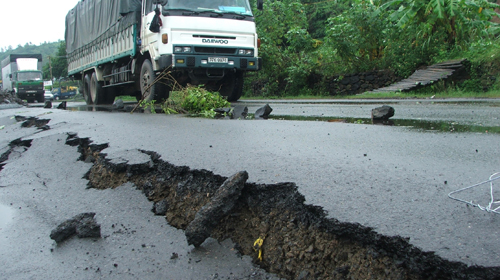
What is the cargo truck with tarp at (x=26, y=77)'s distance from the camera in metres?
34.5

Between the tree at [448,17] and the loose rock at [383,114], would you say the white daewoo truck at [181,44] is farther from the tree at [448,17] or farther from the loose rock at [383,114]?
the tree at [448,17]

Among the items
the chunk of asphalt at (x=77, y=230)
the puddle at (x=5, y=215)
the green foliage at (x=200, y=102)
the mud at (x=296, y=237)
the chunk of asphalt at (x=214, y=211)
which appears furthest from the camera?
the green foliage at (x=200, y=102)

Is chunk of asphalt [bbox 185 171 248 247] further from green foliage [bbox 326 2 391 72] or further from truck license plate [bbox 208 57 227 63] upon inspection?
green foliage [bbox 326 2 391 72]

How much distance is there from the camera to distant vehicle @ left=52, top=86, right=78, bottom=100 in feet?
179

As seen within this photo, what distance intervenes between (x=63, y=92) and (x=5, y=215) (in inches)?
2275

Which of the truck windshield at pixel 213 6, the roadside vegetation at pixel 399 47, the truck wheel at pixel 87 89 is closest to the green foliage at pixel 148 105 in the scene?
the truck windshield at pixel 213 6

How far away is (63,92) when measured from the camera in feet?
183

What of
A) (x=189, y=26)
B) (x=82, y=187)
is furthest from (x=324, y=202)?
(x=189, y=26)

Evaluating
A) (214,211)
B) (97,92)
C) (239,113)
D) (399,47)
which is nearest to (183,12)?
(239,113)

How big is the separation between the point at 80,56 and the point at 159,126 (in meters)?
12.3

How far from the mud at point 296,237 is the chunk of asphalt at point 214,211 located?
72 mm

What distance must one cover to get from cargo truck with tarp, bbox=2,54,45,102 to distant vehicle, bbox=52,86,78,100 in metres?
16.1

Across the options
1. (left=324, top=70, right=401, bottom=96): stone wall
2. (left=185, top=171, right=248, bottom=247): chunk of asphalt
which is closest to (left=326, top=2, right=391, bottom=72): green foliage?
(left=324, top=70, right=401, bottom=96): stone wall

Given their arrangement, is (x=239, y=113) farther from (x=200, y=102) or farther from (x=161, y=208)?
(x=161, y=208)
